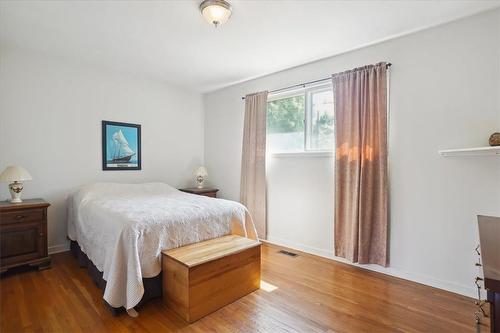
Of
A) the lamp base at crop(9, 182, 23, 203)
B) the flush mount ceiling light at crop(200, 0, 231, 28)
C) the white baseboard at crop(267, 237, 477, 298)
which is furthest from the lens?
the lamp base at crop(9, 182, 23, 203)

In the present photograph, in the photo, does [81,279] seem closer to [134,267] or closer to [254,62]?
[134,267]

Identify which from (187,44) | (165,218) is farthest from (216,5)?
(165,218)

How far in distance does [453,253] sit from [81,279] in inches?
140

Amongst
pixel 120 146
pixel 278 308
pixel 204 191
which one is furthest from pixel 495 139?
pixel 120 146

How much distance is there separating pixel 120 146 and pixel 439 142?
3.97 meters

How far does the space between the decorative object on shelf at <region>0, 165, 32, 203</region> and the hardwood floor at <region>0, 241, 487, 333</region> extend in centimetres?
82

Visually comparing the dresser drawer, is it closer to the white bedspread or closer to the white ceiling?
the white bedspread

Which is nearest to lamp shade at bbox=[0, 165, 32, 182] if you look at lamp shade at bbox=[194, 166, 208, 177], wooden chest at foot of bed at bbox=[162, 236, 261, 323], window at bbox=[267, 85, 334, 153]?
wooden chest at foot of bed at bbox=[162, 236, 261, 323]

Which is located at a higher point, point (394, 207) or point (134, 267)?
point (394, 207)

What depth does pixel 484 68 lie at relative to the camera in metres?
2.26

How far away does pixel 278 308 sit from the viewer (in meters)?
2.13

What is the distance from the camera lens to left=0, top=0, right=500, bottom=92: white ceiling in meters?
2.21

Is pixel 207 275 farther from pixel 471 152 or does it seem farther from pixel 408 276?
pixel 471 152

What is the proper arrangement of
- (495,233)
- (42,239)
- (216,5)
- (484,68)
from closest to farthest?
(495,233) → (216,5) → (484,68) → (42,239)
